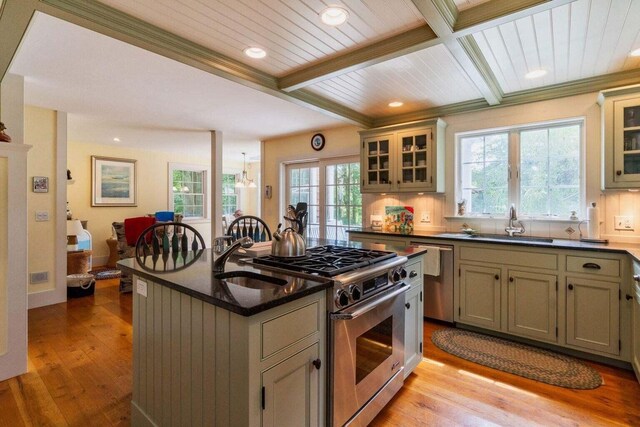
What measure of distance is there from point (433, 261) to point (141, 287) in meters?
2.56

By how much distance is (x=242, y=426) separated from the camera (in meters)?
1.12

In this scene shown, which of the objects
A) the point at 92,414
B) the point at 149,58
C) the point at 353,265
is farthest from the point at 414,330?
the point at 149,58

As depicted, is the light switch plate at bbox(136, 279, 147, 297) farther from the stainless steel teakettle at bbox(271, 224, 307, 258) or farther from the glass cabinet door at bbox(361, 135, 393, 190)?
the glass cabinet door at bbox(361, 135, 393, 190)

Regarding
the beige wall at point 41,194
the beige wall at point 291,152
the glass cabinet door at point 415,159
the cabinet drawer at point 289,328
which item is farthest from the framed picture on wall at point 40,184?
the glass cabinet door at point 415,159

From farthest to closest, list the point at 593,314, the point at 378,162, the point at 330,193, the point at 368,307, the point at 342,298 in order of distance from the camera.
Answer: the point at 330,193 → the point at 378,162 → the point at 593,314 → the point at 368,307 → the point at 342,298

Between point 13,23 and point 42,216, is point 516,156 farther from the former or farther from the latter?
point 42,216

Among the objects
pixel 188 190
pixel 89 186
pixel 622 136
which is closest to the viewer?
pixel 622 136

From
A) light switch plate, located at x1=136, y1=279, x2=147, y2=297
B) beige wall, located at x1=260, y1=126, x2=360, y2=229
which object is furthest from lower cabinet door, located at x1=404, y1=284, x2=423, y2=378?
beige wall, located at x1=260, y1=126, x2=360, y2=229

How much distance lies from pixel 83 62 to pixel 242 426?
3.00m

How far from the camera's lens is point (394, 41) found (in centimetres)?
Result: 217

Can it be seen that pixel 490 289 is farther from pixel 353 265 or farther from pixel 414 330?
pixel 353 265

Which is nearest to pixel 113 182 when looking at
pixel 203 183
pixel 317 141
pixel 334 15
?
pixel 203 183

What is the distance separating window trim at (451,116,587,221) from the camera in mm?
2977

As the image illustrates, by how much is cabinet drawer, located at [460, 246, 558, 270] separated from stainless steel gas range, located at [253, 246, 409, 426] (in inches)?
51.5
